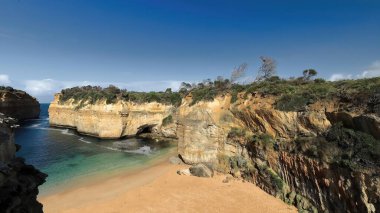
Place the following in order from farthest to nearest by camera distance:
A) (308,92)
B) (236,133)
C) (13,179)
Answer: (236,133)
(308,92)
(13,179)

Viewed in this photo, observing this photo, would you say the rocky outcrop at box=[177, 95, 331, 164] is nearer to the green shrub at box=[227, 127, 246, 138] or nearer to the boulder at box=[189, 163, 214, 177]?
the green shrub at box=[227, 127, 246, 138]

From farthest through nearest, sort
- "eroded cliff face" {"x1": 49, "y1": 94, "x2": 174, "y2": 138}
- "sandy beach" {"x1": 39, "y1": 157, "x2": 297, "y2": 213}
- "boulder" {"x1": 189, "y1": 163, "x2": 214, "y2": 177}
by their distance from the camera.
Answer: "eroded cliff face" {"x1": 49, "y1": 94, "x2": 174, "y2": 138} < "boulder" {"x1": 189, "y1": 163, "x2": 214, "y2": 177} < "sandy beach" {"x1": 39, "y1": 157, "x2": 297, "y2": 213}

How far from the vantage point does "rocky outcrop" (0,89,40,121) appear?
55956 millimetres

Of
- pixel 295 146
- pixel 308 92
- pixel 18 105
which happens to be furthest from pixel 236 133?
pixel 18 105

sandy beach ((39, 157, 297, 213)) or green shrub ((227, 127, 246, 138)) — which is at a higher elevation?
green shrub ((227, 127, 246, 138))

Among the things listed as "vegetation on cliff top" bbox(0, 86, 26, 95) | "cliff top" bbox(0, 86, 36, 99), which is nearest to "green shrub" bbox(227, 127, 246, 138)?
"cliff top" bbox(0, 86, 36, 99)

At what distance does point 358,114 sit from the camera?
44.6ft

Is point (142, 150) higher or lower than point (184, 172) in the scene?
higher

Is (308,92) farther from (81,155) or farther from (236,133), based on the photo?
(81,155)

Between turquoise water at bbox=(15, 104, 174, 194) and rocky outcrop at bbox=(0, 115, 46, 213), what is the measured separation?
14214 millimetres

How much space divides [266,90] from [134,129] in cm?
2857

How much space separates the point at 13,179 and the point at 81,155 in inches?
1014

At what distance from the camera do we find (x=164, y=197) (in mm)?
17953

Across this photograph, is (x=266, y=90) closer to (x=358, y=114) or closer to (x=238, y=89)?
(x=238, y=89)
